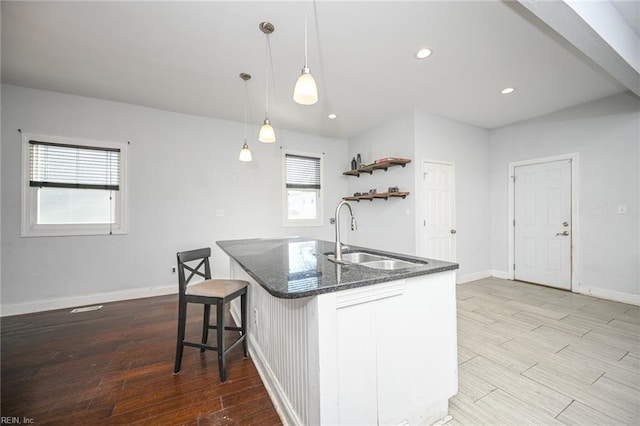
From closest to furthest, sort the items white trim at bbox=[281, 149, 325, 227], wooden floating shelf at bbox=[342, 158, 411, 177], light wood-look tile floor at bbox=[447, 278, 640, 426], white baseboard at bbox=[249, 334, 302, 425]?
1. white baseboard at bbox=[249, 334, 302, 425]
2. light wood-look tile floor at bbox=[447, 278, 640, 426]
3. wooden floating shelf at bbox=[342, 158, 411, 177]
4. white trim at bbox=[281, 149, 325, 227]

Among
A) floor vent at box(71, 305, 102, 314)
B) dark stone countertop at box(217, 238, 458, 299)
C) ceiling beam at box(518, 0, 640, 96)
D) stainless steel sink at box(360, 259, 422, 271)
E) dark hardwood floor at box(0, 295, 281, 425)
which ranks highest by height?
ceiling beam at box(518, 0, 640, 96)

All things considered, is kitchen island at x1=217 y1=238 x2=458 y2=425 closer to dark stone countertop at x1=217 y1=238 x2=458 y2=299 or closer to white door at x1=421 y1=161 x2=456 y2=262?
dark stone countertop at x1=217 y1=238 x2=458 y2=299

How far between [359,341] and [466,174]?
4.34 m

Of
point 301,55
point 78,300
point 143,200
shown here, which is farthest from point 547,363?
point 78,300

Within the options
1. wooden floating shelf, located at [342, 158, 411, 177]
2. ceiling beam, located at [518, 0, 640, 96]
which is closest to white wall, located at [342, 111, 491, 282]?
wooden floating shelf, located at [342, 158, 411, 177]

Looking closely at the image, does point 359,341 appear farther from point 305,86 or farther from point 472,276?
point 472,276

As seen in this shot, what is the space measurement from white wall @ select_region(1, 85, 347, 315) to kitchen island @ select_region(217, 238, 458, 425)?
113 inches

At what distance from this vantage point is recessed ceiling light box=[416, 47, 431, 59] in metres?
2.47

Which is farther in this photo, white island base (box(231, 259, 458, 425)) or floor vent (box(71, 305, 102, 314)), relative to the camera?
floor vent (box(71, 305, 102, 314))

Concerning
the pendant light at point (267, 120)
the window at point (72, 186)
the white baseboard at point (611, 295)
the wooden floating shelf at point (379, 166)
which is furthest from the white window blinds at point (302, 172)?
the white baseboard at point (611, 295)

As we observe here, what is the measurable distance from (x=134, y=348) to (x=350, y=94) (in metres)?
3.74

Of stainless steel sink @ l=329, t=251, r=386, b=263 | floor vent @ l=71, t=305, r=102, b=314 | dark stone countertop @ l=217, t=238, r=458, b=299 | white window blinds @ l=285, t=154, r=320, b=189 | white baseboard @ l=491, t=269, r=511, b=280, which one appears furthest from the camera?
white window blinds @ l=285, t=154, r=320, b=189

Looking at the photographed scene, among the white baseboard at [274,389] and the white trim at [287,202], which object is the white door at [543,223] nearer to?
the white trim at [287,202]

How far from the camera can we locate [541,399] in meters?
1.66
